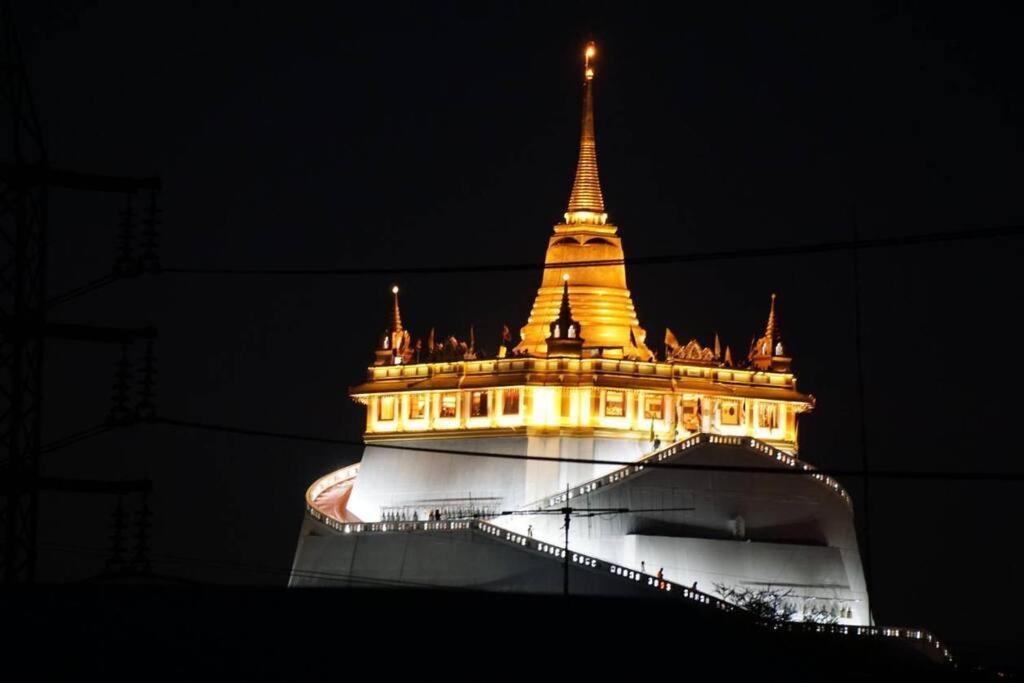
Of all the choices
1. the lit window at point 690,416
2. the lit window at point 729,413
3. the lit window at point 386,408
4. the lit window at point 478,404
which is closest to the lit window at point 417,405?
the lit window at point 386,408

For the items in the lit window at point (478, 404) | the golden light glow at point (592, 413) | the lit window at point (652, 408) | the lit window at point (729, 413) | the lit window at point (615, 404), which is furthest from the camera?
the lit window at point (729, 413)

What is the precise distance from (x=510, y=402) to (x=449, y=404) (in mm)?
3162

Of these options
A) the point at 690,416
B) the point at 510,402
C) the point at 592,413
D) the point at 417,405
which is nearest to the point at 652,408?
the point at 690,416

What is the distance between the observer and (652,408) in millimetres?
105625

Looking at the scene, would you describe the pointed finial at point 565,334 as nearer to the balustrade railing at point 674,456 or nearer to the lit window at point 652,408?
the lit window at point 652,408

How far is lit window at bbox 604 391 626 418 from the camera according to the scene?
105 m

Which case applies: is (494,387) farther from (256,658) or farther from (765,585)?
(256,658)

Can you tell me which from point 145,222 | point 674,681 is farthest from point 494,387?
point 674,681

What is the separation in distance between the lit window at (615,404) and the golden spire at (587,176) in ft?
32.4

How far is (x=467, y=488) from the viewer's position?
10481 centimetres

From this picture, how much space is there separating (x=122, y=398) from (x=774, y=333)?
192 feet

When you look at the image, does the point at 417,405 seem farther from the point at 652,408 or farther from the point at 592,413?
the point at 652,408

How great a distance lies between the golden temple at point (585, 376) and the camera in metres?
104

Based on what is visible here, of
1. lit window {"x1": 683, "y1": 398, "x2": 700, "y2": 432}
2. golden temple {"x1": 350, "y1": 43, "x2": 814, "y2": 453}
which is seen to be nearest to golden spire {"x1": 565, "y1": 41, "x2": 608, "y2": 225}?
golden temple {"x1": 350, "y1": 43, "x2": 814, "y2": 453}
